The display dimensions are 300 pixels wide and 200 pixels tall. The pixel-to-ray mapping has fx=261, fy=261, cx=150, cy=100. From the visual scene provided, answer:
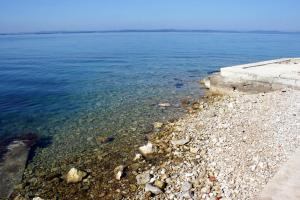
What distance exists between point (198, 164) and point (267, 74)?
816cm

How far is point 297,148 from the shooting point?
632 cm

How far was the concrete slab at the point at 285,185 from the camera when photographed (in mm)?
4371

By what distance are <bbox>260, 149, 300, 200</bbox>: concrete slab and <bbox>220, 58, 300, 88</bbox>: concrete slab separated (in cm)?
783

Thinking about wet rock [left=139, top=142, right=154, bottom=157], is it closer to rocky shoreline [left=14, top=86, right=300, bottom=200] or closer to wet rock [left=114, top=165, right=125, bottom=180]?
rocky shoreline [left=14, top=86, right=300, bottom=200]

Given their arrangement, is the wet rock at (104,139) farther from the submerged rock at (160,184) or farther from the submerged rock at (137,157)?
the submerged rock at (160,184)

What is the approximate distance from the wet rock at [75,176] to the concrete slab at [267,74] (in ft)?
31.4

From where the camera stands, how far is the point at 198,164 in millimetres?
6730

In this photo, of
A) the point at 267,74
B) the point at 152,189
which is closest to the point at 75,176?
the point at 152,189

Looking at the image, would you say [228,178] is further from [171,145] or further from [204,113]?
[204,113]

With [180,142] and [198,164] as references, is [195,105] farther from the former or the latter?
[198,164]

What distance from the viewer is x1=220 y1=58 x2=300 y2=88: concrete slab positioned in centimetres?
1213

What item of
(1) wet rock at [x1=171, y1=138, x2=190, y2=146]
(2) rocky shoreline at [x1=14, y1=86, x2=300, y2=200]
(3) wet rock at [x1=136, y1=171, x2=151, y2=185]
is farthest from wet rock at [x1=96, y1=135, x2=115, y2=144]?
(3) wet rock at [x1=136, y1=171, x2=151, y2=185]

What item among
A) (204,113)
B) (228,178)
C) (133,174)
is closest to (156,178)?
(133,174)

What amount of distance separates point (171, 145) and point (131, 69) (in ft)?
58.8
